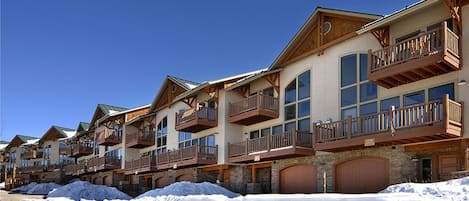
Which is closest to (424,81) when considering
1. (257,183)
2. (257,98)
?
(257,98)

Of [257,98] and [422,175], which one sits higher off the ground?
[257,98]

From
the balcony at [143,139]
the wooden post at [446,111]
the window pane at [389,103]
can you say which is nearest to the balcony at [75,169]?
the balcony at [143,139]

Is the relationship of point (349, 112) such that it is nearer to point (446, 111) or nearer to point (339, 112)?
point (339, 112)

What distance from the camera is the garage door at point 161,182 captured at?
3581cm

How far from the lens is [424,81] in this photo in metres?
17.8

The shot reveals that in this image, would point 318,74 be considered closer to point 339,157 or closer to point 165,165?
point 339,157

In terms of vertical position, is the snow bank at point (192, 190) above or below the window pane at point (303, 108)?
below

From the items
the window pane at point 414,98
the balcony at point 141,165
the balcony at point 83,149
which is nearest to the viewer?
the window pane at point 414,98

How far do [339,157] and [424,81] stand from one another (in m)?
5.02

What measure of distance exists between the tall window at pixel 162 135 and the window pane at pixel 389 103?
20.0 m

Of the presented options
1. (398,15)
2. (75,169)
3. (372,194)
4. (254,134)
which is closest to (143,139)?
(254,134)

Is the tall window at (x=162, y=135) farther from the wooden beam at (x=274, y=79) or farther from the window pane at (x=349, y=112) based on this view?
the window pane at (x=349, y=112)

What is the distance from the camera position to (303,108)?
77.5 ft

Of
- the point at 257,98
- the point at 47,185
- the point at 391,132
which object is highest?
→ the point at 257,98
